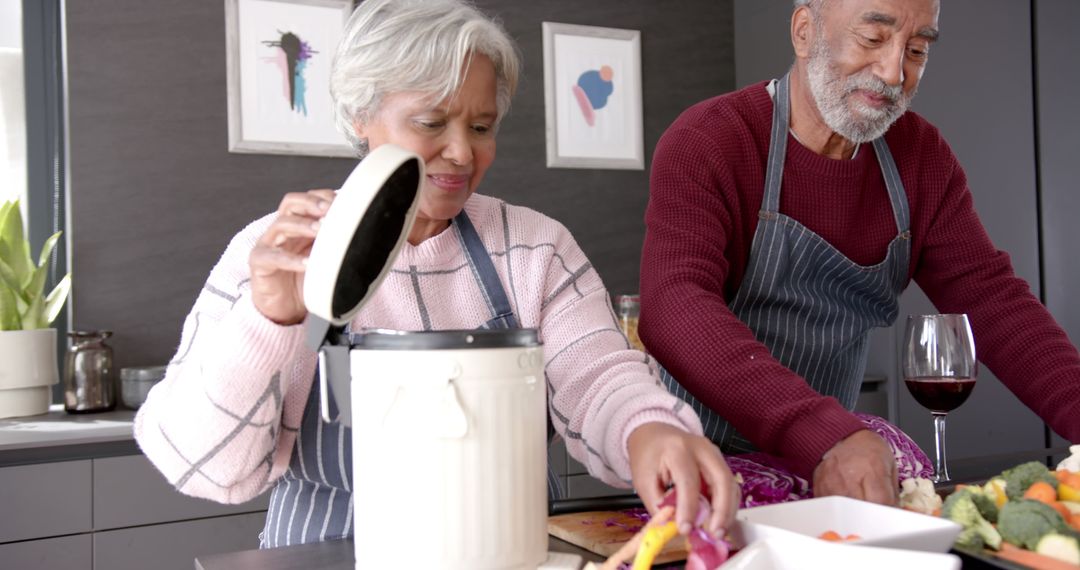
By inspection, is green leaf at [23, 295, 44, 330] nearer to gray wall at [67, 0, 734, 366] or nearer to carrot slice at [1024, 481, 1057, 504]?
gray wall at [67, 0, 734, 366]

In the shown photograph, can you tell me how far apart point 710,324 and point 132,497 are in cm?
185

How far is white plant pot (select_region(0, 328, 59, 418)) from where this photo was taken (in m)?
2.53

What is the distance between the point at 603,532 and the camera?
104cm

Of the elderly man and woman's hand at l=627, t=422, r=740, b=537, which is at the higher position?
the elderly man

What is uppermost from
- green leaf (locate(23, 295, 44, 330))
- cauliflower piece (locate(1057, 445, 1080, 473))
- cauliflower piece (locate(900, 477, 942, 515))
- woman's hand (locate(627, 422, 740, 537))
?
green leaf (locate(23, 295, 44, 330))

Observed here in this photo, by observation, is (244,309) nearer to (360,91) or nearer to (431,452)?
(431,452)

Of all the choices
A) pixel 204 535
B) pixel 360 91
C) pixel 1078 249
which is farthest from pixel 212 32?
pixel 1078 249

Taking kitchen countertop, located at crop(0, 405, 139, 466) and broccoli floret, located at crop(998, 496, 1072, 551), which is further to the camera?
kitchen countertop, located at crop(0, 405, 139, 466)

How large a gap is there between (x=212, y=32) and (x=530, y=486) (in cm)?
262

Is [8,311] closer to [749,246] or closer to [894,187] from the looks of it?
[749,246]

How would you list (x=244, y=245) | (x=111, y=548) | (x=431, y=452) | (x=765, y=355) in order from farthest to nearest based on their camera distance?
1. (x=111, y=548)
2. (x=765, y=355)
3. (x=244, y=245)
4. (x=431, y=452)

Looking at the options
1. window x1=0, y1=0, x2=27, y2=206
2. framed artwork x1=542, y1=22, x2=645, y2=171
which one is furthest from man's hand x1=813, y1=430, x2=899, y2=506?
window x1=0, y1=0, x2=27, y2=206

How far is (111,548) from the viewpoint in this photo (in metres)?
2.50

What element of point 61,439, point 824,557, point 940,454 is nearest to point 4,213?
point 61,439
